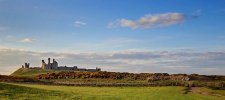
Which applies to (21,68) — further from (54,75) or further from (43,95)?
(43,95)

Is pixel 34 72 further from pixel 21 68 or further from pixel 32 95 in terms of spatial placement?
pixel 32 95

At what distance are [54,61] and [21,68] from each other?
13.4 meters

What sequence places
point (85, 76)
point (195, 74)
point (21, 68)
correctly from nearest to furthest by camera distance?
1. point (85, 76)
2. point (195, 74)
3. point (21, 68)

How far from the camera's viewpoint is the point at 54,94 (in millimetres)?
44562

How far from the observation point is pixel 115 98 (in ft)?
142

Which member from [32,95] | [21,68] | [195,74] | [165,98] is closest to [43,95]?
[32,95]

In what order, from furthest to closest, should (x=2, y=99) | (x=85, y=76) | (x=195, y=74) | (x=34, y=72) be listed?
1. (x=34, y=72)
2. (x=195, y=74)
3. (x=85, y=76)
4. (x=2, y=99)

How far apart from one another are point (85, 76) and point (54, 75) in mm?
10101

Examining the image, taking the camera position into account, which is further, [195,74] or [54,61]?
[54,61]

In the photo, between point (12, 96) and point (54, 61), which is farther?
point (54, 61)

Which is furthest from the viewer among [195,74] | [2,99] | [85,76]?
[195,74]

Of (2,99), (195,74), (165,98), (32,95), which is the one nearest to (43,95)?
(32,95)

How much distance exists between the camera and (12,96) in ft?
134

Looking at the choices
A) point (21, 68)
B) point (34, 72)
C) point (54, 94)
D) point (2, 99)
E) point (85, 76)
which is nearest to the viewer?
point (2, 99)
